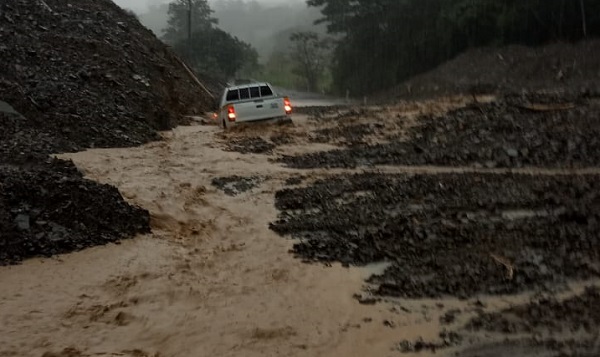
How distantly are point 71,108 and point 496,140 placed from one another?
9.91 m

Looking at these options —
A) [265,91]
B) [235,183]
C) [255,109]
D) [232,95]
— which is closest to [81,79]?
[232,95]

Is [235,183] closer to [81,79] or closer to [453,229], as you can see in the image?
[453,229]

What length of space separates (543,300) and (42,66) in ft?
49.4

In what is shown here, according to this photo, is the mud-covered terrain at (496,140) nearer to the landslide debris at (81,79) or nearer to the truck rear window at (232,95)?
the truck rear window at (232,95)

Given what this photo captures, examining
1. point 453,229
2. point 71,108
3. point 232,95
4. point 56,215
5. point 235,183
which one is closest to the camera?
point 56,215

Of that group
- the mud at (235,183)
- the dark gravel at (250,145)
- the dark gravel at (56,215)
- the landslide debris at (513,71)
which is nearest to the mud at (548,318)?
the dark gravel at (56,215)

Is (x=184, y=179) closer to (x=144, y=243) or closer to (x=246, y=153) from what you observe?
(x=246, y=153)

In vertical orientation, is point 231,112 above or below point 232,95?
below

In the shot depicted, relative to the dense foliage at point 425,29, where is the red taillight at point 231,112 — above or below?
below

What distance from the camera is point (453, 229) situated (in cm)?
718

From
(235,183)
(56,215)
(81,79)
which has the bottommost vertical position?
(235,183)

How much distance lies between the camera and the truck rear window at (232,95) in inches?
699

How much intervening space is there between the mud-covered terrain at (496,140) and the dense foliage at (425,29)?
17.5 metres

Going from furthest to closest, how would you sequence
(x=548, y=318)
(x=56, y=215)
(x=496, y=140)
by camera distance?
1. (x=496, y=140)
2. (x=56, y=215)
3. (x=548, y=318)
